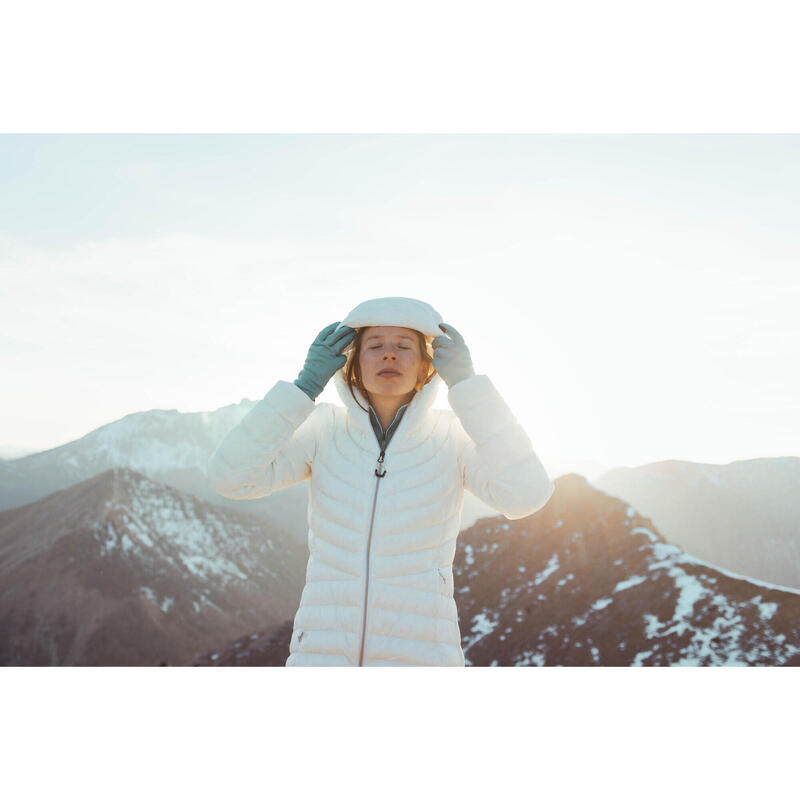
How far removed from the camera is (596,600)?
11.0 meters

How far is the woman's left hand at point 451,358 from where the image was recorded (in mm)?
2242

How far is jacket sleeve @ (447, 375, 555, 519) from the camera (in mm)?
2125

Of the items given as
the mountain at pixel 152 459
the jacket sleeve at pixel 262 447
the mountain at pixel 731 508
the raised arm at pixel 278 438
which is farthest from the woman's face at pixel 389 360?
the mountain at pixel 152 459

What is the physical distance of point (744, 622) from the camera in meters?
8.15

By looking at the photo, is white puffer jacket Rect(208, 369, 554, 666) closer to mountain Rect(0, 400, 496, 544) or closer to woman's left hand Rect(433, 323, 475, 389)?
woman's left hand Rect(433, 323, 475, 389)

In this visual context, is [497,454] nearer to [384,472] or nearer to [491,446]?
[491,446]

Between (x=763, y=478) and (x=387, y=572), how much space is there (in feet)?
82.5

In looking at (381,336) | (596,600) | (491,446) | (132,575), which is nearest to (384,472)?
(491,446)

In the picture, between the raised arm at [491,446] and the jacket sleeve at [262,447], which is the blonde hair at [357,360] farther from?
the jacket sleeve at [262,447]

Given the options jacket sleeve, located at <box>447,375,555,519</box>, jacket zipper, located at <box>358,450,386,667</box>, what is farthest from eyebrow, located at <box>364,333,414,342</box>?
jacket zipper, located at <box>358,450,386,667</box>

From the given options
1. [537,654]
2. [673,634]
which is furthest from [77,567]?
[673,634]

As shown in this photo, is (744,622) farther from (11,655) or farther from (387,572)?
(11,655)

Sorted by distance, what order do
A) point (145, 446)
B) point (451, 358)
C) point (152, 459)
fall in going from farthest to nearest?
point (145, 446) → point (152, 459) → point (451, 358)

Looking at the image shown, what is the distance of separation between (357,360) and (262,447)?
1.67 ft
